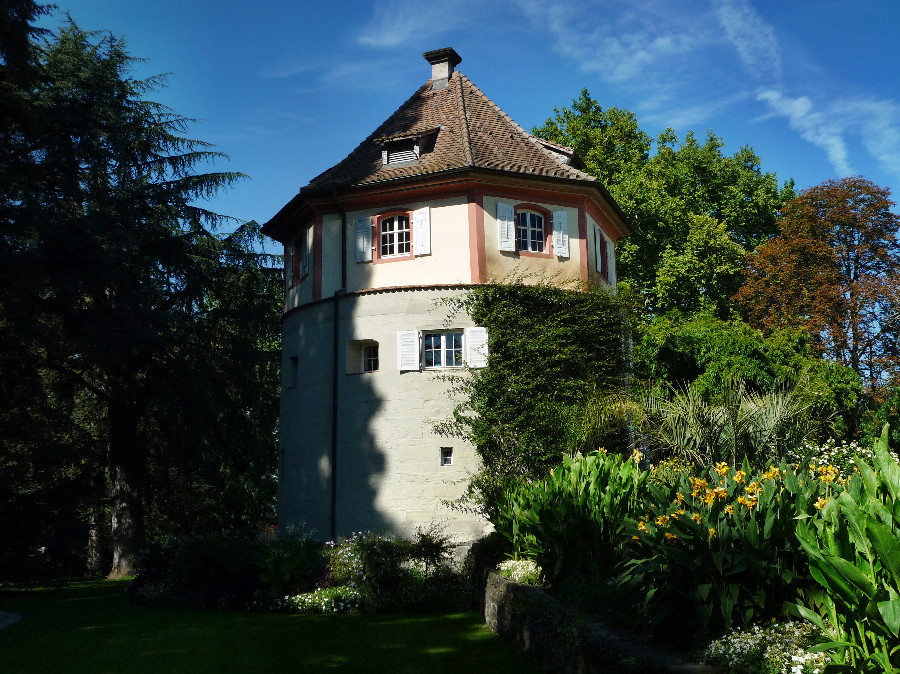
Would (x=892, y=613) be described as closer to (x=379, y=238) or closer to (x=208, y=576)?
(x=208, y=576)

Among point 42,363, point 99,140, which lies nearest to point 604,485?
point 42,363

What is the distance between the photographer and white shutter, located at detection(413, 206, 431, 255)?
647 inches

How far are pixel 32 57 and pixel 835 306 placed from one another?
24.6m

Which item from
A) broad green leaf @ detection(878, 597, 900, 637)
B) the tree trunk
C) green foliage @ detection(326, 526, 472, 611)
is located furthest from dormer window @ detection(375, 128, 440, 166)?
broad green leaf @ detection(878, 597, 900, 637)

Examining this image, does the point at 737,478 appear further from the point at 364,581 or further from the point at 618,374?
the point at 618,374

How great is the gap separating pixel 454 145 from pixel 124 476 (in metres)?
12.8

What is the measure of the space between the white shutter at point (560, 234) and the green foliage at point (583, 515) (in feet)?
25.2

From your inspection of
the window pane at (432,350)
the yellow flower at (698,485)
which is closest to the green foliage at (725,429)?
the window pane at (432,350)

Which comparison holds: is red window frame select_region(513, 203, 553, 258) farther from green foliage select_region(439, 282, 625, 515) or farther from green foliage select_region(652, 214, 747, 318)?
green foliage select_region(652, 214, 747, 318)

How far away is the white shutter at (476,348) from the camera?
15.6 m

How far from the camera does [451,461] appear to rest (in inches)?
603

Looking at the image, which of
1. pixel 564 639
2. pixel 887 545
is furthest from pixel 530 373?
pixel 887 545

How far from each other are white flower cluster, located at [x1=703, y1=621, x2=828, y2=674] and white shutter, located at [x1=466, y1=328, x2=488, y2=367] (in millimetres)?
10154

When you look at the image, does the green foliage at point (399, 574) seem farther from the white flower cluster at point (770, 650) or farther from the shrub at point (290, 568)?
the white flower cluster at point (770, 650)
